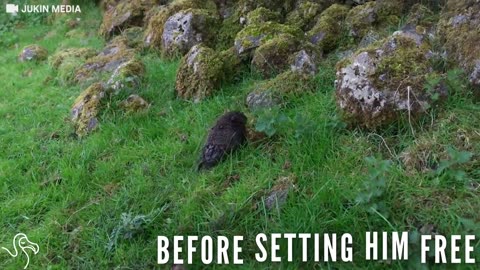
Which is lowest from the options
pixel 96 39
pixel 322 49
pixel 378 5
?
pixel 96 39

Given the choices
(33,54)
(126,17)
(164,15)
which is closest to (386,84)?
(164,15)

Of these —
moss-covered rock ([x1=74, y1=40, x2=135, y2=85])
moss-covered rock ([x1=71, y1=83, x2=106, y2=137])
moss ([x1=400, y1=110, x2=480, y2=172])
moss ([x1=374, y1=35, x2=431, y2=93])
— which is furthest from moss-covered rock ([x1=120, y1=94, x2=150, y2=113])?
moss ([x1=400, y1=110, x2=480, y2=172])

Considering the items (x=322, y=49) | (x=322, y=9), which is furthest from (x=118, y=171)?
(x=322, y=9)

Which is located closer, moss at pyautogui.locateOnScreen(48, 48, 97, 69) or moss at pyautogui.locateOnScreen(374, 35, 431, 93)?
moss at pyautogui.locateOnScreen(374, 35, 431, 93)

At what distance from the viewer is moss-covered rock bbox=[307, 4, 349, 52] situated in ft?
13.8

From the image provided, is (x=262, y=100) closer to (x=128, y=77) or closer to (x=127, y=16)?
(x=128, y=77)

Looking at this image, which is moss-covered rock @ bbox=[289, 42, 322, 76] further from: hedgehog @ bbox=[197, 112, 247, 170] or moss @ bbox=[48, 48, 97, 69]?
moss @ bbox=[48, 48, 97, 69]

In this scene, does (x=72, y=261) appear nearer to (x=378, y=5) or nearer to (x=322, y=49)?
(x=322, y=49)

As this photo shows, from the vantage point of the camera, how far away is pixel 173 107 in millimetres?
4160

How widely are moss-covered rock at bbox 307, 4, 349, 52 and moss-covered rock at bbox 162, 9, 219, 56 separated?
1140 millimetres

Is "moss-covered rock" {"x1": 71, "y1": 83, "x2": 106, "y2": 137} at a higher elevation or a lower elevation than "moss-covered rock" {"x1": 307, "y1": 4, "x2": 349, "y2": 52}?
lower

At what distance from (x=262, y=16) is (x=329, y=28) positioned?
71 cm

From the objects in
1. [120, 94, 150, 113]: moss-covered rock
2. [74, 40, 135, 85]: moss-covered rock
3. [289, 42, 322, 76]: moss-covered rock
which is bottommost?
[74, 40, 135, 85]: moss-covered rock

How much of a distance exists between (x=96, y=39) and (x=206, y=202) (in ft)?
14.6
